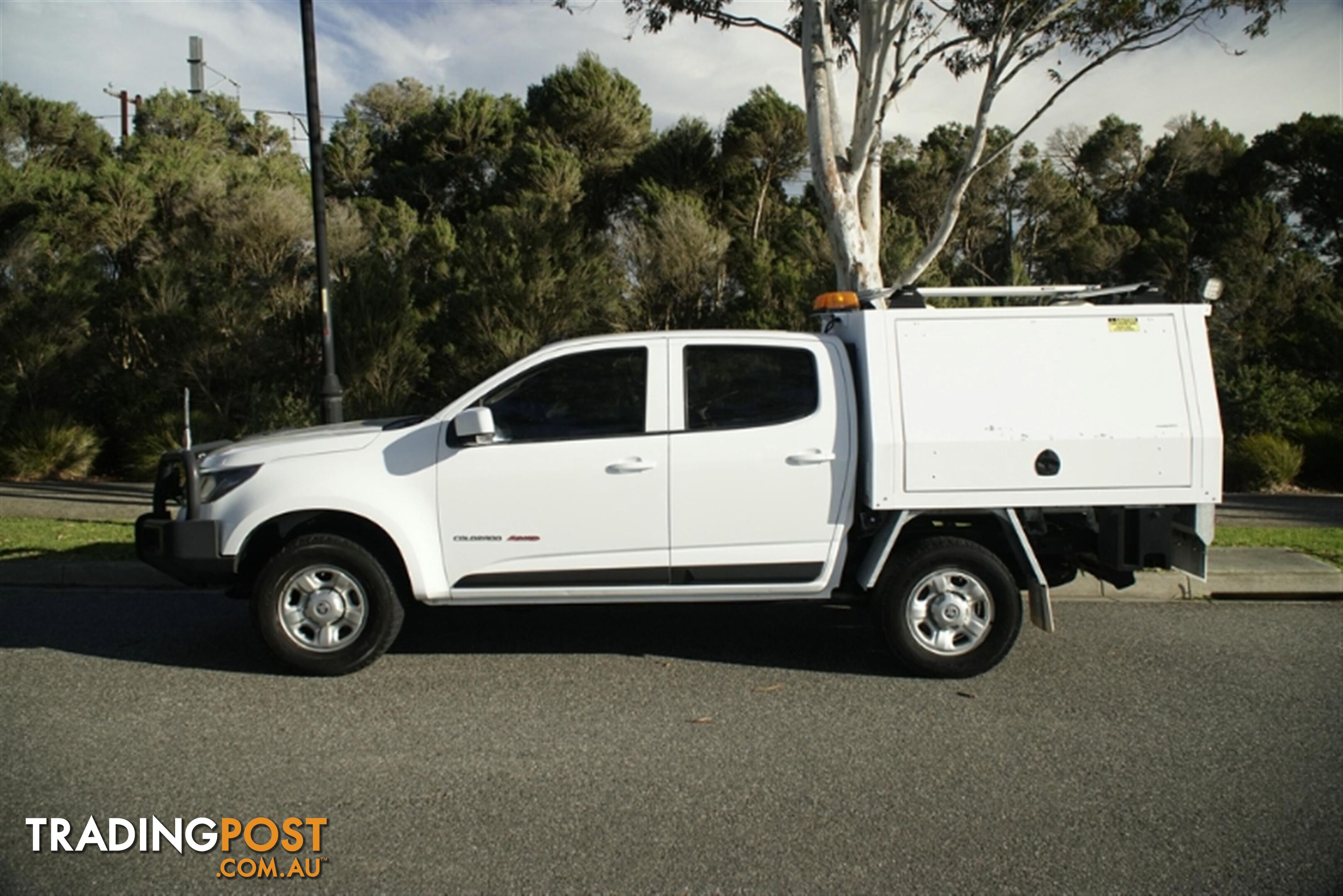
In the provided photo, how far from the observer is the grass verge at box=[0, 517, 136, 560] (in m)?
9.04

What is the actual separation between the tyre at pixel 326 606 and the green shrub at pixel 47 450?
1291cm

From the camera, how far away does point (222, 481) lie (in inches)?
239

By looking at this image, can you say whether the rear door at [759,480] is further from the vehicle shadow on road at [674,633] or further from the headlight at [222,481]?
the headlight at [222,481]

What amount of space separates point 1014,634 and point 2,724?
5235 millimetres

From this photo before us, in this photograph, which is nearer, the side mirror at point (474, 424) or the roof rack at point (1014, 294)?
the side mirror at point (474, 424)

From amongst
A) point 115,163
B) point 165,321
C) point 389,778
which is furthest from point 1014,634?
point 115,163

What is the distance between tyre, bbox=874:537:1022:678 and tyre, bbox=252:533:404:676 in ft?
9.12

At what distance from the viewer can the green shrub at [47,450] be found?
54.3ft

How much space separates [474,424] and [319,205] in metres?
6.48

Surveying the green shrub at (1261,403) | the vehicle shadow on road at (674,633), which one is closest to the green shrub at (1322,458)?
the green shrub at (1261,403)

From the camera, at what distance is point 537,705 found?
5.62m

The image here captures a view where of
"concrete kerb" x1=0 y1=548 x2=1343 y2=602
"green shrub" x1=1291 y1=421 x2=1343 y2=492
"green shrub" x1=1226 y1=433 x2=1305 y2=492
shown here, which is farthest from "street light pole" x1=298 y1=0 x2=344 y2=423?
"green shrub" x1=1291 y1=421 x2=1343 y2=492

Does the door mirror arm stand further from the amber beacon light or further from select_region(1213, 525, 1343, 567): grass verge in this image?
select_region(1213, 525, 1343, 567): grass verge

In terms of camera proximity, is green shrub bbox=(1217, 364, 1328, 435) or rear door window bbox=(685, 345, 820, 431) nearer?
rear door window bbox=(685, 345, 820, 431)
